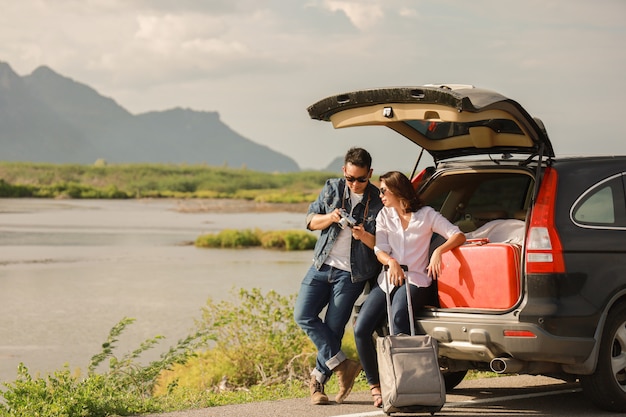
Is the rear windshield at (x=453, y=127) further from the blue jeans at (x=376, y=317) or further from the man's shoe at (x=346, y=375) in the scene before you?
the man's shoe at (x=346, y=375)

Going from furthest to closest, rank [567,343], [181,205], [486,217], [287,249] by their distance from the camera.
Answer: [181,205]
[287,249]
[486,217]
[567,343]

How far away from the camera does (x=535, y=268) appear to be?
A: 6.74m

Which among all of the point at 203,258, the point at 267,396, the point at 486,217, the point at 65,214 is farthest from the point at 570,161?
the point at 65,214

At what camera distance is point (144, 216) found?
3452 inches

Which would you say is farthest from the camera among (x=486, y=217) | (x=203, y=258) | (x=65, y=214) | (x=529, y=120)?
(x=65, y=214)

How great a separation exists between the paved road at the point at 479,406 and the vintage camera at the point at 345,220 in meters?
1.39

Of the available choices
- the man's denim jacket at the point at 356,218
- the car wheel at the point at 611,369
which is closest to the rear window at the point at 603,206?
the car wheel at the point at 611,369

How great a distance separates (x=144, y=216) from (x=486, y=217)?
8105 cm

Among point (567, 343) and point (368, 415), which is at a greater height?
point (567, 343)

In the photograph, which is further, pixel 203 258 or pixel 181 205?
pixel 181 205

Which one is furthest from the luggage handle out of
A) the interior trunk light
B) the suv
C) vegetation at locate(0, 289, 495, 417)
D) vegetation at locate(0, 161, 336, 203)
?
vegetation at locate(0, 161, 336, 203)

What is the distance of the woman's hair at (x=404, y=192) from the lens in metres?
7.32

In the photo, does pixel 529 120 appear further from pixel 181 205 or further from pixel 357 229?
pixel 181 205

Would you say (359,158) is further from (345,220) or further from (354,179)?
(345,220)
